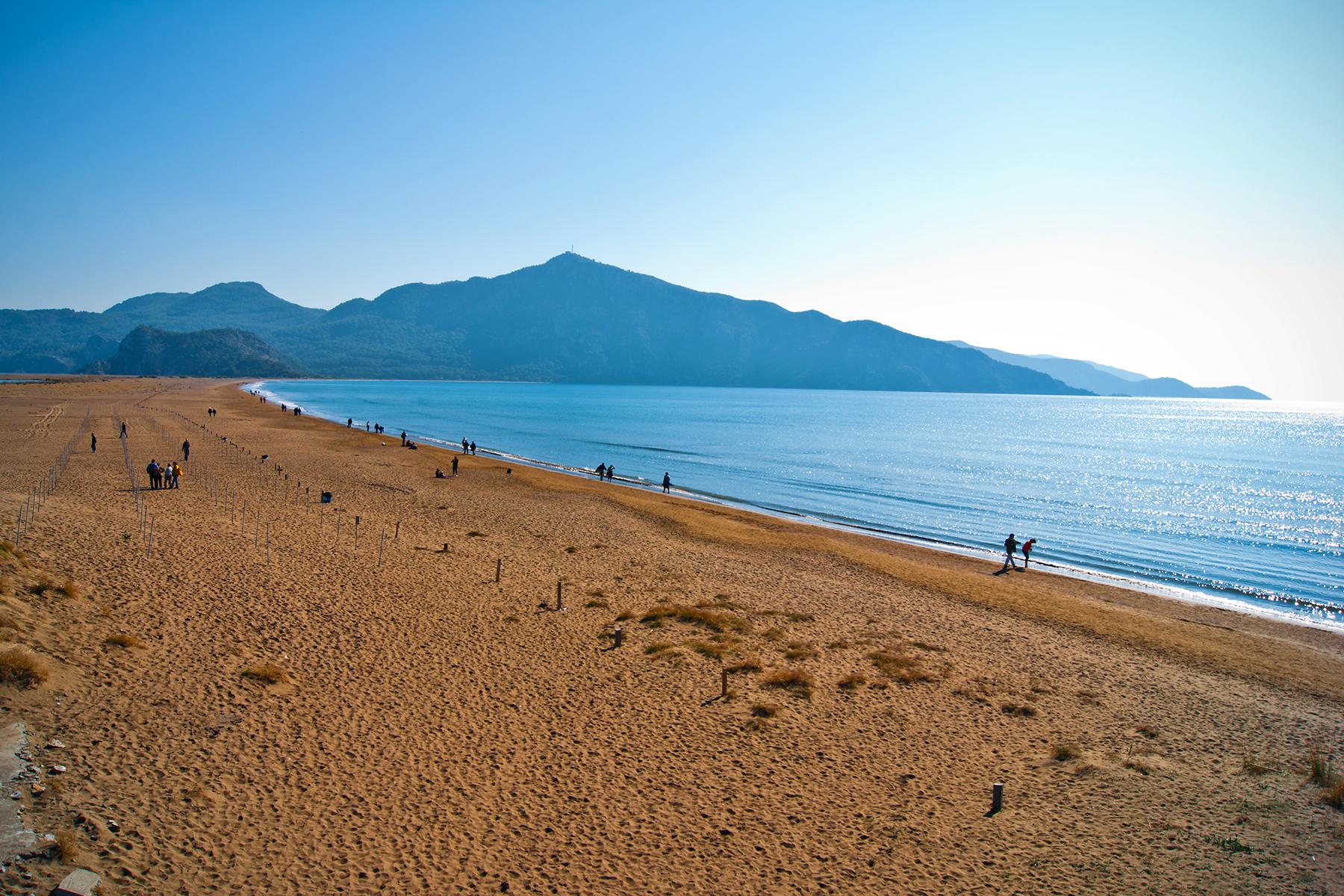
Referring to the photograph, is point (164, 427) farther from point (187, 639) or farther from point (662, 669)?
point (662, 669)

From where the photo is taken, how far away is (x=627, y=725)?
12297mm

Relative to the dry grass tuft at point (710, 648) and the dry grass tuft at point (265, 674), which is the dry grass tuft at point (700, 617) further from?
the dry grass tuft at point (265, 674)

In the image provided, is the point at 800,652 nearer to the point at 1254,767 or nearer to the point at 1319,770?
the point at 1254,767

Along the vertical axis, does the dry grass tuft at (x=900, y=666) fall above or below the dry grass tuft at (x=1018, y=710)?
above

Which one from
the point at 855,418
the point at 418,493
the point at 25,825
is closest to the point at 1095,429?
the point at 855,418

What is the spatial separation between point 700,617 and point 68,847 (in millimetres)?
12715

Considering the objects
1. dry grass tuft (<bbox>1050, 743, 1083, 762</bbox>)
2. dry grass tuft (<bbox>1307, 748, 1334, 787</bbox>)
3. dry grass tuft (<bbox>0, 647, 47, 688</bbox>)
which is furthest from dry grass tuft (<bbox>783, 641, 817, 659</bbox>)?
dry grass tuft (<bbox>0, 647, 47, 688</bbox>)

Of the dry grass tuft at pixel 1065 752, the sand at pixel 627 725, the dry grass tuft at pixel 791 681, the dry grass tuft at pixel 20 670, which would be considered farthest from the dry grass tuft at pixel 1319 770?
the dry grass tuft at pixel 20 670


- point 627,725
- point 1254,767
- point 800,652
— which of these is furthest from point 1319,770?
point 627,725

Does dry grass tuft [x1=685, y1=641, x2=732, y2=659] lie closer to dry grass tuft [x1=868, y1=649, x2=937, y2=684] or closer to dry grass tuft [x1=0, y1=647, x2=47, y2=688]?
dry grass tuft [x1=868, y1=649, x2=937, y2=684]

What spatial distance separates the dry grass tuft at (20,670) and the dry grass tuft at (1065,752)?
17.3 metres

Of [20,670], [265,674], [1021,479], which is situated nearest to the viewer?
[20,670]

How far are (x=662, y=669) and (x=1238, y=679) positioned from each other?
14.2m

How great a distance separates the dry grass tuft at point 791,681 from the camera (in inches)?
553
